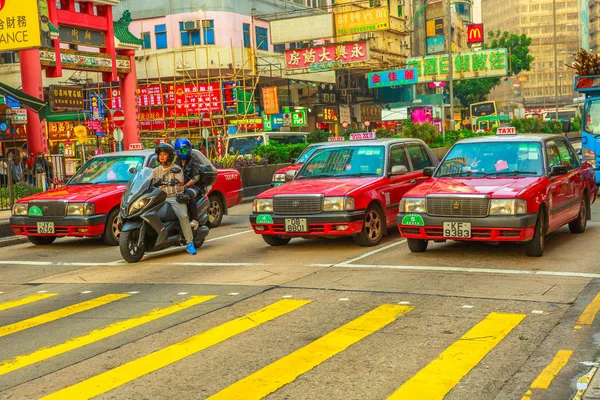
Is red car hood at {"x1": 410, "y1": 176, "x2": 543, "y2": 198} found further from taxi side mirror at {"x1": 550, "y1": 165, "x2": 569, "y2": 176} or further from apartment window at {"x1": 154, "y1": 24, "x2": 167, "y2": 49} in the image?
apartment window at {"x1": 154, "y1": 24, "x2": 167, "y2": 49}

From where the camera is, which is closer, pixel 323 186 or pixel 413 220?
pixel 413 220

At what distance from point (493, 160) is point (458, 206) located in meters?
1.46

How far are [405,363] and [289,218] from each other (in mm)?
6361

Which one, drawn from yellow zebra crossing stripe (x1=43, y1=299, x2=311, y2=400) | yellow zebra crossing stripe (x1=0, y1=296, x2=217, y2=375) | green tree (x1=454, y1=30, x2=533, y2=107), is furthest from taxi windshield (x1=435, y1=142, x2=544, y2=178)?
green tree (x1=454, y1=30, x2=533, y2=107)

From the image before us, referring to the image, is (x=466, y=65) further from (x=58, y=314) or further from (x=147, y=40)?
(x=58, y=314)

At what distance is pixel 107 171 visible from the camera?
1523 cm

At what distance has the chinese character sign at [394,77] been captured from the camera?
56.8 meters

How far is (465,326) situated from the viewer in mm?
7348

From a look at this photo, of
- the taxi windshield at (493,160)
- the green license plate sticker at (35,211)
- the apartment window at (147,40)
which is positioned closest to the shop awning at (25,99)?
the green license plate sticker at (35,211)

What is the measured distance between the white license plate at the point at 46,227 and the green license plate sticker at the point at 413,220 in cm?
606

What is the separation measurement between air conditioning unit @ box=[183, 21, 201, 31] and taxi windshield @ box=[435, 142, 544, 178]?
3810cm

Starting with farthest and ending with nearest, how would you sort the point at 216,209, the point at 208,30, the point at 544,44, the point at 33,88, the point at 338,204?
the point at 544,44
the point at 208,30
the point at 33,88
the point at 216,209
the point at 338,204

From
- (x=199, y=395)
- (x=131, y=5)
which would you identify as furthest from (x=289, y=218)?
(x=131, y=5)

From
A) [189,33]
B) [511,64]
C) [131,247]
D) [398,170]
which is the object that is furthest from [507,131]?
[511,64]
